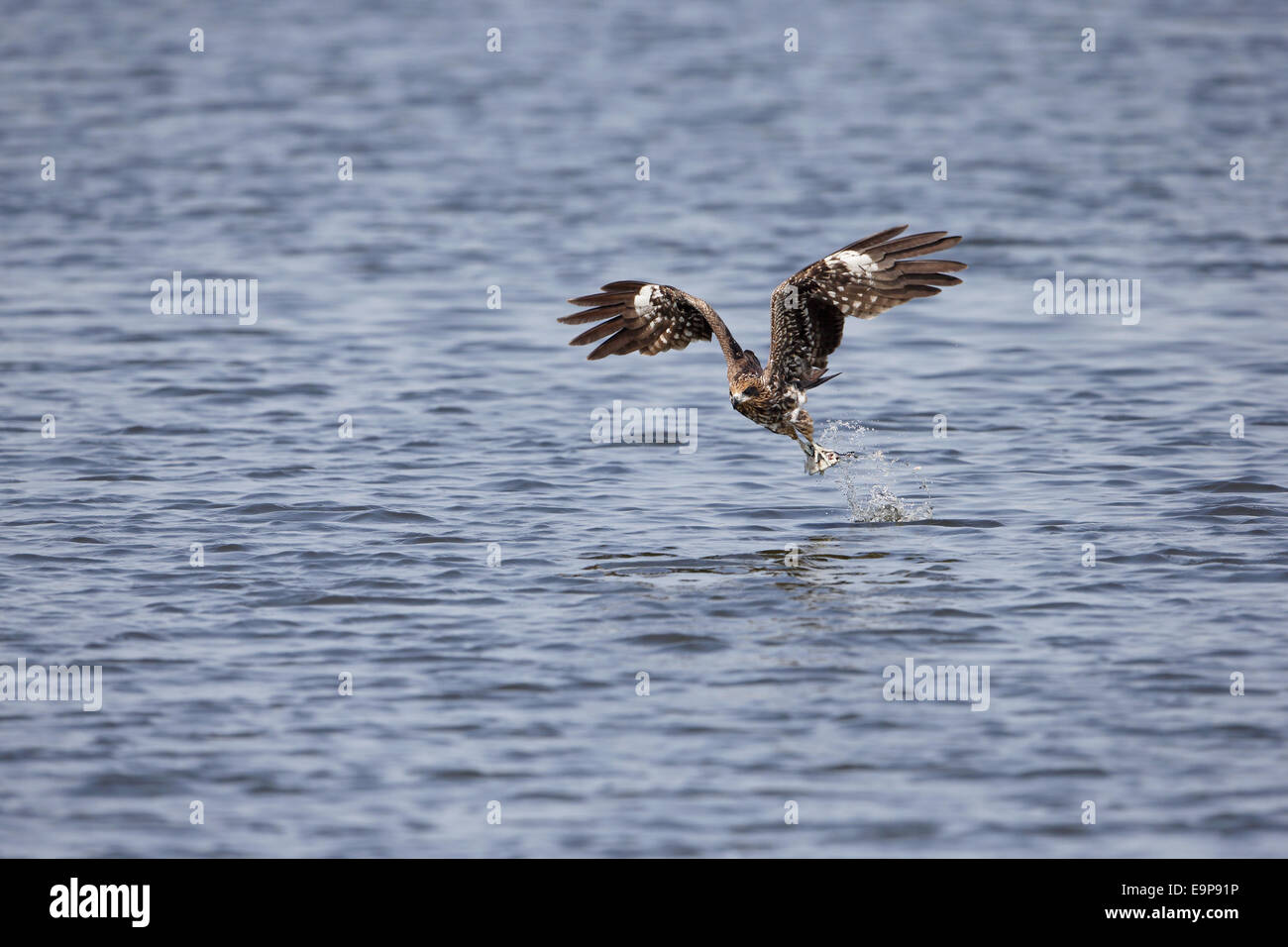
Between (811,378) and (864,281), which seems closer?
(864,281)

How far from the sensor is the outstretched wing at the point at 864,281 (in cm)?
1108

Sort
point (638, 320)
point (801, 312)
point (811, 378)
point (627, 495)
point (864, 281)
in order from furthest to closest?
point (627, 495) < point (638, 320) < point (811, 378) < point (801, 312) < point (864, 281)

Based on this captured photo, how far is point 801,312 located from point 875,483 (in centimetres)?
259

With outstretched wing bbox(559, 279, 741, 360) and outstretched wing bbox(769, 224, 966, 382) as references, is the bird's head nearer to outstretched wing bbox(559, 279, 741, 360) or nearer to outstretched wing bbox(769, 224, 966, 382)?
outstretched wing bbox(769, 224, 966, 382)

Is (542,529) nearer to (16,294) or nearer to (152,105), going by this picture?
(16,294)

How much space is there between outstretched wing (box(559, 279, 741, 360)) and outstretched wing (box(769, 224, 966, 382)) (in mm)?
1013

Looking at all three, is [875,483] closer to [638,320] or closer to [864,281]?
[638,320]

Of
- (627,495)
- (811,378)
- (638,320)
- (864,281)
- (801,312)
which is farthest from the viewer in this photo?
(627,495)

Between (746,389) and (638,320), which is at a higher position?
(638,320)

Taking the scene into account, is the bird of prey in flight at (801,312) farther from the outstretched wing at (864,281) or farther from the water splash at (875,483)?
the water splash at (875,483)

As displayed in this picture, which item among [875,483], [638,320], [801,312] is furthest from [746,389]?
[875,483]

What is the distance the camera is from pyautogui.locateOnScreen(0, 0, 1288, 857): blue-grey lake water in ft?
27.3

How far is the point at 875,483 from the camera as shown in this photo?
13.6m

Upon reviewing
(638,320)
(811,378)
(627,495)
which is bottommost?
(627,495)
